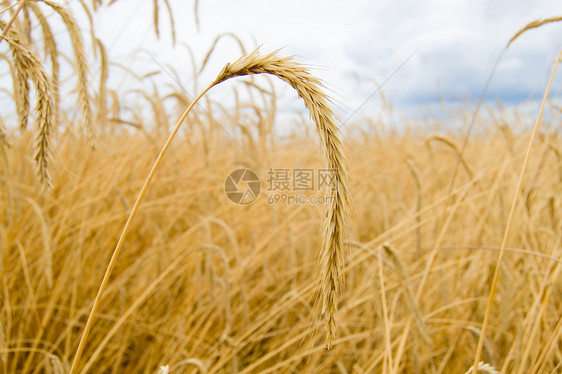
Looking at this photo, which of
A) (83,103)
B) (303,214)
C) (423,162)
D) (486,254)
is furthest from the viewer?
(423,162)

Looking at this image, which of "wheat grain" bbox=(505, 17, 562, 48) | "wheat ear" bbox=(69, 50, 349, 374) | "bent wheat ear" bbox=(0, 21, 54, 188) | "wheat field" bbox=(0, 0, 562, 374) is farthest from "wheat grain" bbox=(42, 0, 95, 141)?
"wheat grain" bbox=(505, 17, 562, 48)

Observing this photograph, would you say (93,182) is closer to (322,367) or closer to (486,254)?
(322,367)

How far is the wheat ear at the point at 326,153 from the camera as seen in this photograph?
0.44m

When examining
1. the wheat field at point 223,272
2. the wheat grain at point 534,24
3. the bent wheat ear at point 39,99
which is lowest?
the wheat field at point 223,272

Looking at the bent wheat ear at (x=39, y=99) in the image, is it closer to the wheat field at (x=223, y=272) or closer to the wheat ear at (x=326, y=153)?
the wheat field at (x=223, y=272)

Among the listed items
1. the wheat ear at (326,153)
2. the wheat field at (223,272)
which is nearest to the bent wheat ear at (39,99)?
the wheat field at (223,272)

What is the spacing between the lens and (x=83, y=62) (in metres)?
0.80

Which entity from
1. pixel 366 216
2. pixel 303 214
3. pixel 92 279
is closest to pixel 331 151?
pixel 92 279

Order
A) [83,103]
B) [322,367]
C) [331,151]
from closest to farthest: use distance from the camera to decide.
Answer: [331,151] → [83,103] → [322,367]

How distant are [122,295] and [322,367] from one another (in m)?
0.69

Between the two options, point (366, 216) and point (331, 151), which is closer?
point (331, 151)

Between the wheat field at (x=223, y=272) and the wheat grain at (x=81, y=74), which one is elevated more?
the wheat grain at (x=81, y=74)

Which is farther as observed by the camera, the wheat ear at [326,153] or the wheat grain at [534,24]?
the wheat grain at [534,24]

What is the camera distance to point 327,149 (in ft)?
1.45
